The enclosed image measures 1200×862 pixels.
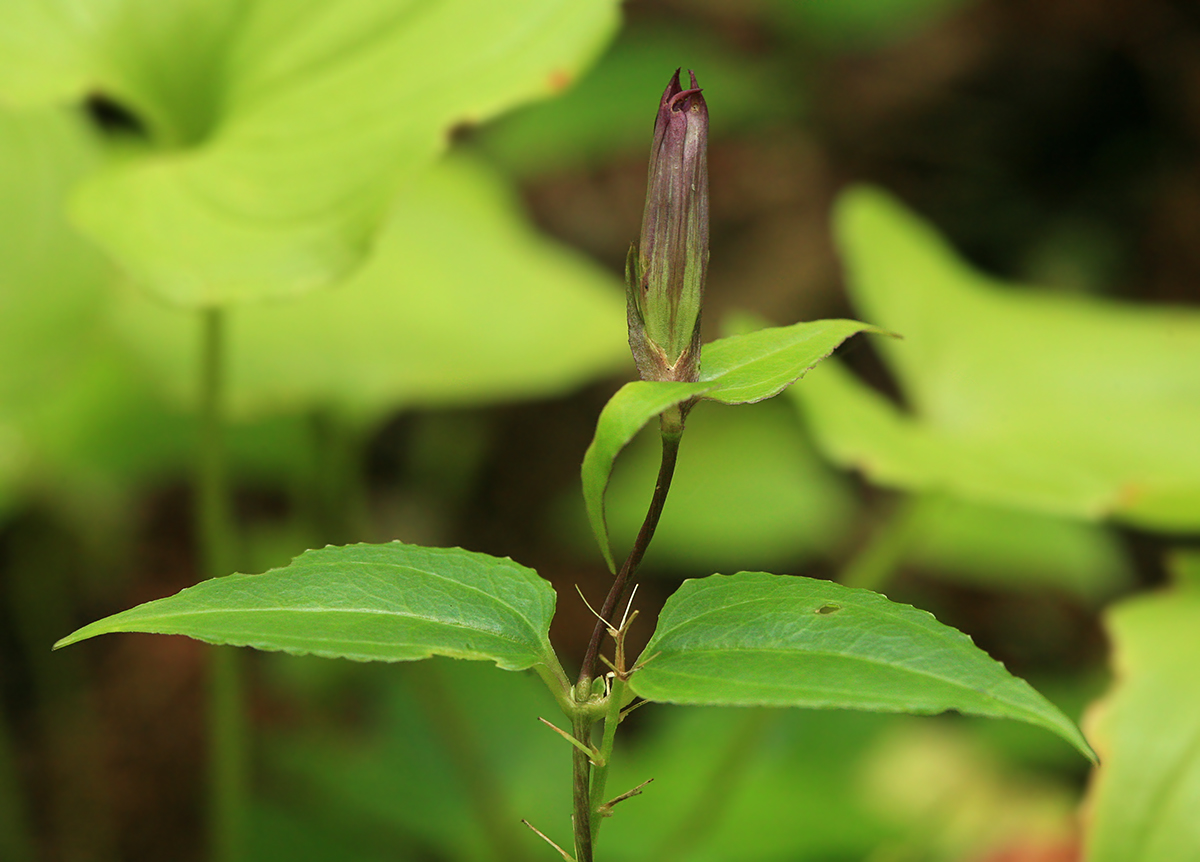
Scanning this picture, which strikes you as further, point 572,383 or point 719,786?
point 572,383

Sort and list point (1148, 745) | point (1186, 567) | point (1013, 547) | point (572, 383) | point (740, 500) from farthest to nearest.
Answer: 1. point (740, 500)
2. point (1013, 547)
3. point (572, 383)
4. point (1186, 567)
5. point (1148, 745)

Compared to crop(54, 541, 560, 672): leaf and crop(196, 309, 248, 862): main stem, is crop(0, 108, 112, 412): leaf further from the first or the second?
crop(54, 541, 560, 672): leaf

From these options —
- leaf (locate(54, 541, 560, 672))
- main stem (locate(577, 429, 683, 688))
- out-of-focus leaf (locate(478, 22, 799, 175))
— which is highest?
out-of-focus leaf (locate(478, 22, 799, 175))

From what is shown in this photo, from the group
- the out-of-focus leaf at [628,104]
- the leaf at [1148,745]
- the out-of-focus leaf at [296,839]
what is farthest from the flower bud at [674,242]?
the out-of-focus leaf at [628,104]

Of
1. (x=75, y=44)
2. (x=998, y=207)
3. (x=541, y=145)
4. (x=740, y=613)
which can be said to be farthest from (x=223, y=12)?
(x=998, y=207)

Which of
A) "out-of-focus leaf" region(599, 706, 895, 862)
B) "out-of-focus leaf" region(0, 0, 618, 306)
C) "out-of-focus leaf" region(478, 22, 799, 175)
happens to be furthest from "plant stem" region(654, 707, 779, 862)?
"out-of-focus leaf" region(478, 22, 799, 175)

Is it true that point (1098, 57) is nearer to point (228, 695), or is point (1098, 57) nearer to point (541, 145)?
point (541, 145)

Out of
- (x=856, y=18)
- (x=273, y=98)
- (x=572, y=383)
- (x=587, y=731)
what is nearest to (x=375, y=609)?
(x=587, y=731)

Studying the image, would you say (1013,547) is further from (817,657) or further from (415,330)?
(817,657)
